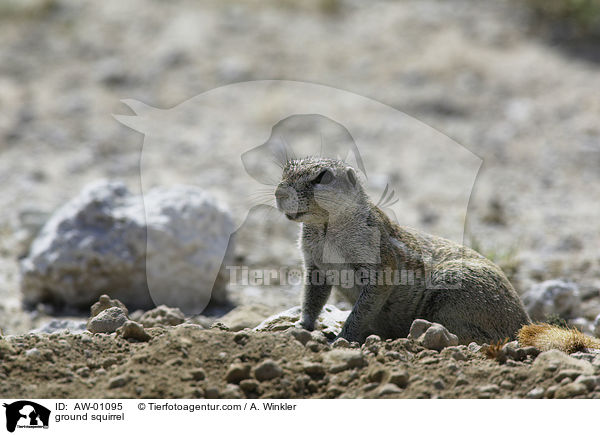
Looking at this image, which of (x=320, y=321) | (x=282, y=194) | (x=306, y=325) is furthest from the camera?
(x=320, y=321)

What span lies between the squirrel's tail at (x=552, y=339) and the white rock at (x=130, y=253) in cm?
392

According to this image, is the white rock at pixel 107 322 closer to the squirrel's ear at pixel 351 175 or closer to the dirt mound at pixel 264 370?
the dirt mound at pixel 264 370

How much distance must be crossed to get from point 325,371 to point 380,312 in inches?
51.8

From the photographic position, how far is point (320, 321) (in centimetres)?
579

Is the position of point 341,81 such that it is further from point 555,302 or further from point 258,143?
point 555,302

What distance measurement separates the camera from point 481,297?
5305mm

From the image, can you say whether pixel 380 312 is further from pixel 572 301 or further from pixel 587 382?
pixel 572 301

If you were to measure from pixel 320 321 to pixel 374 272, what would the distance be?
0.78 m

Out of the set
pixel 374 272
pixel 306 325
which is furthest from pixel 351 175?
pixel 306 325

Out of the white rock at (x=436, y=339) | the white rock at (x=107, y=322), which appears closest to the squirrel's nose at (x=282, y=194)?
the white rock at (x=436, y=339)

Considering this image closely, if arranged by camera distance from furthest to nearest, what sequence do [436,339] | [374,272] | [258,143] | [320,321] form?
[258,143], [320,321], [374,272], [436,339]
